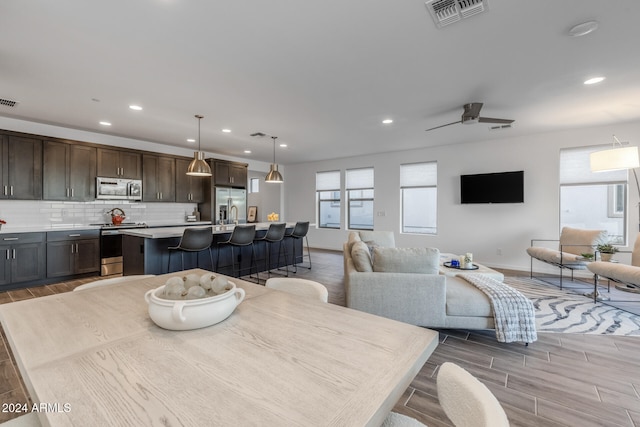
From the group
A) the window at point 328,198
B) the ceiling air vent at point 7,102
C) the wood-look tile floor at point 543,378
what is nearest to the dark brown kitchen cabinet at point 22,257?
the ceiling air vent at point 7,102

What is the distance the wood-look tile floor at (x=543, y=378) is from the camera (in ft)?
5.82

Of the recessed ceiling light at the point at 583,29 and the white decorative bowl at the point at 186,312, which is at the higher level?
the recessed ceiling light at the point at 583,29

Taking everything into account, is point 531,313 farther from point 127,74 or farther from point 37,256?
point 37,256

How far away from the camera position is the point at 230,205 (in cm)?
713

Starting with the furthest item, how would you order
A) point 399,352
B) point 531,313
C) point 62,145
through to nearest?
point 62,145 < point 531,313 < point 399,352

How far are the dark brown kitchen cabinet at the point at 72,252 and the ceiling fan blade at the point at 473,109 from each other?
240 inches

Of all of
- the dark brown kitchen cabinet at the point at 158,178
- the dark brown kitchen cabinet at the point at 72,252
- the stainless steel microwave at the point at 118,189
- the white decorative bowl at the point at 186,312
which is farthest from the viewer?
the dark brown kitchen cabinet at the point at 158,178

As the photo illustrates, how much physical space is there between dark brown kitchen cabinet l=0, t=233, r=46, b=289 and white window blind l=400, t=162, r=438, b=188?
6.85 meters

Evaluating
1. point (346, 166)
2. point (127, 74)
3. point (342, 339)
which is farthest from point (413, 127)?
point (342, 339)

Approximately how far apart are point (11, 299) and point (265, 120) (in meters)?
4.15

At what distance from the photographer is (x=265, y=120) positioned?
4.54 metres

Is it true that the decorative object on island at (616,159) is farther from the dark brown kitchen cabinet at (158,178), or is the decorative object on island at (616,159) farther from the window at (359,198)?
the dark brown kitchen cabinet at (158,178)

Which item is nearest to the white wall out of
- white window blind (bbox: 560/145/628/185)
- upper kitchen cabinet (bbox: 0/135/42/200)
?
white window blind (bbox: 560/145/628/185)

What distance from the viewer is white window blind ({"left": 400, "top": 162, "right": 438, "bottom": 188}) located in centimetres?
661
